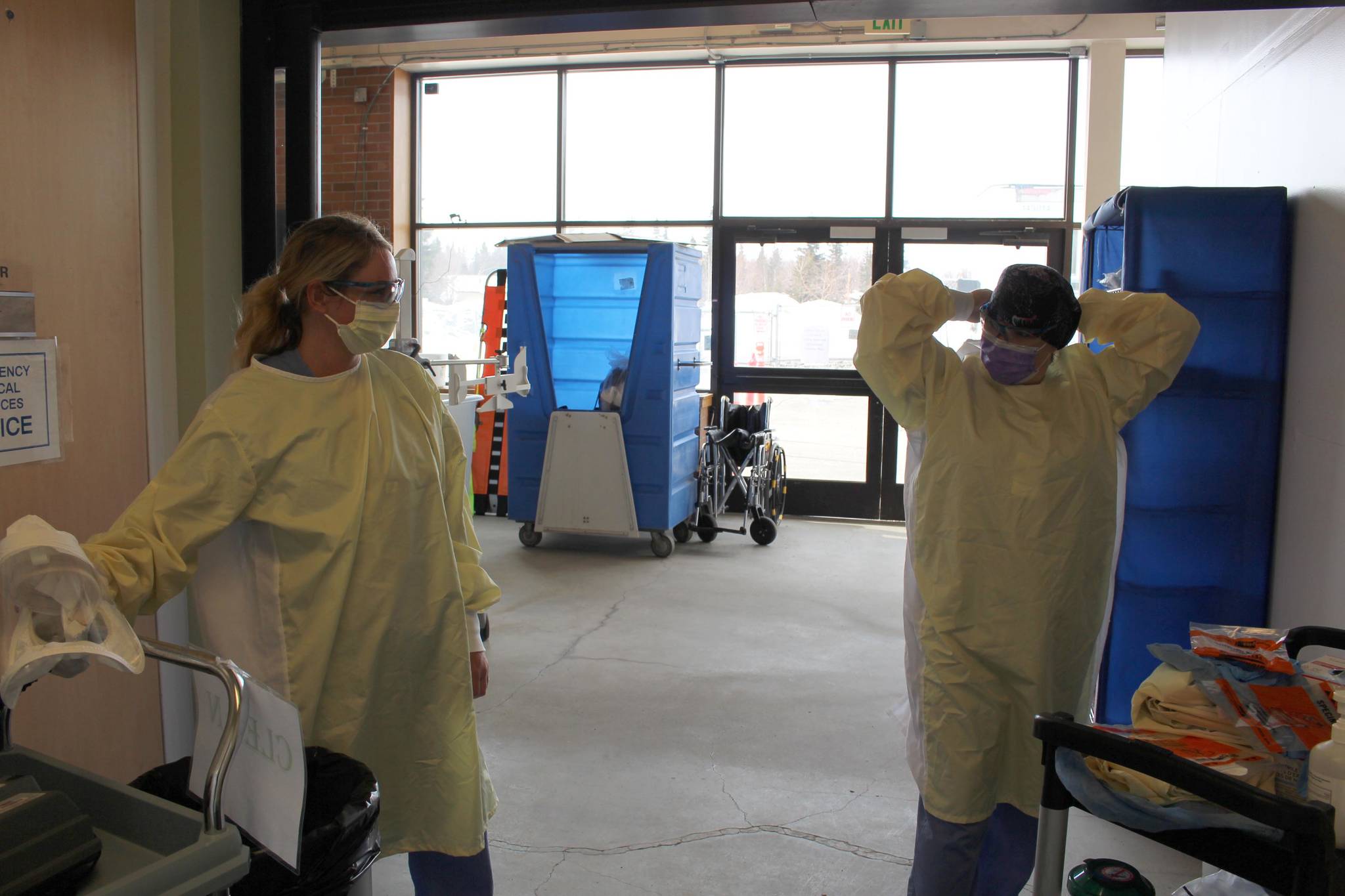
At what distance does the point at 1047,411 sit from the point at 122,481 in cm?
197

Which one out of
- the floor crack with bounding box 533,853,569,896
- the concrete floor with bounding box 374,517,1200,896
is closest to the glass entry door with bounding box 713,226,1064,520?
the concrete floor with bounding box 374,517,1200,896

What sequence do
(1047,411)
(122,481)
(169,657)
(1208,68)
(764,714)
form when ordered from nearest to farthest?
1. (169,657)
2. (1047,411)
3. (122,481)
4. (1208,68)
5. (764,714)

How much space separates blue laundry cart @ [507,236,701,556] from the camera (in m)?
5.74

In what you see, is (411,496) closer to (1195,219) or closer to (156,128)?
(156,128)

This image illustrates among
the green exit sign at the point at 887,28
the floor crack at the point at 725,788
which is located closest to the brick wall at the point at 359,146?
the green exit sign at the point at 887,28

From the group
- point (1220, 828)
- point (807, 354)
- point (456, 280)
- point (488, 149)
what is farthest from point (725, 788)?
point (488, 149)

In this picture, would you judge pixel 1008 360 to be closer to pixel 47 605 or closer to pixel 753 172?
pixel 47 605

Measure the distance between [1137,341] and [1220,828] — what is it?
0.99 metres

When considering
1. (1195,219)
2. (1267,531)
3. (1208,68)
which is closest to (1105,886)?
(1267,531)

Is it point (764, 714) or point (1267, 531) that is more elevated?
point (1267, 531)

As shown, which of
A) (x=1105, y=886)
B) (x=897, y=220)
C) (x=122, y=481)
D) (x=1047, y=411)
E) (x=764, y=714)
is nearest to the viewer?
(x=1105, y=886)

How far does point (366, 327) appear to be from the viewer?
5.29 feet

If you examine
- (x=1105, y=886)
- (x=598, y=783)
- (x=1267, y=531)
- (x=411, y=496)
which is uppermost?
(x=411, y=496)

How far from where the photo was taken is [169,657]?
44.3 inches
